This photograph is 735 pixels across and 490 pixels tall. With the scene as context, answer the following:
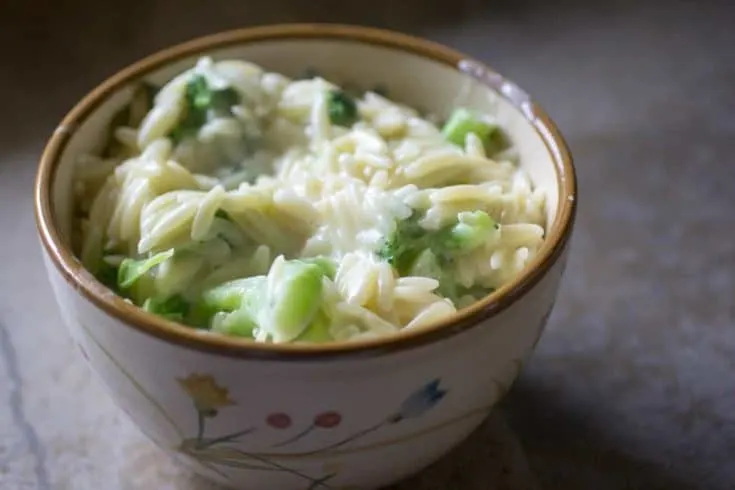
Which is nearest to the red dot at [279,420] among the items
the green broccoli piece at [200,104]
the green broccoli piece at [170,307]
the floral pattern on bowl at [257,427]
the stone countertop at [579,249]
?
the floral pattern on bowl at [257,427]

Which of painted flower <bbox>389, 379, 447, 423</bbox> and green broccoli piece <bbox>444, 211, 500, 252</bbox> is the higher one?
green broccoli piece <bbox>444, 211, 500, 252</bbox>

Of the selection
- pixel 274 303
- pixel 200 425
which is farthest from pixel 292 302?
pixel 200 425

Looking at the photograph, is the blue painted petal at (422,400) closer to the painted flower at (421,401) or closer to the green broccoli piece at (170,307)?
the painted flower at (421,401)

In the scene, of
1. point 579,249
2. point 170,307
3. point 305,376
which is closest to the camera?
point 305,376

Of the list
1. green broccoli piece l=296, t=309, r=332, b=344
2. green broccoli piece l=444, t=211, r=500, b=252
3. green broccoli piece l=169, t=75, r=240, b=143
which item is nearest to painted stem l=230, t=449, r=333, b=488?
green broccoli piece l=296, t=309, r=332, b=344

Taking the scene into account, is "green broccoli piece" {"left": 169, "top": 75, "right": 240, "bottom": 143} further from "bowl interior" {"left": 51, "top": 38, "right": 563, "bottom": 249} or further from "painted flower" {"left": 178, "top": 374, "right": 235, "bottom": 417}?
"painted flower" {"left": 178, "top": 374, "right": 235, "bottom": 417}

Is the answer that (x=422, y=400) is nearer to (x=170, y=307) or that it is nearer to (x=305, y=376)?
(x=305, y=376)
